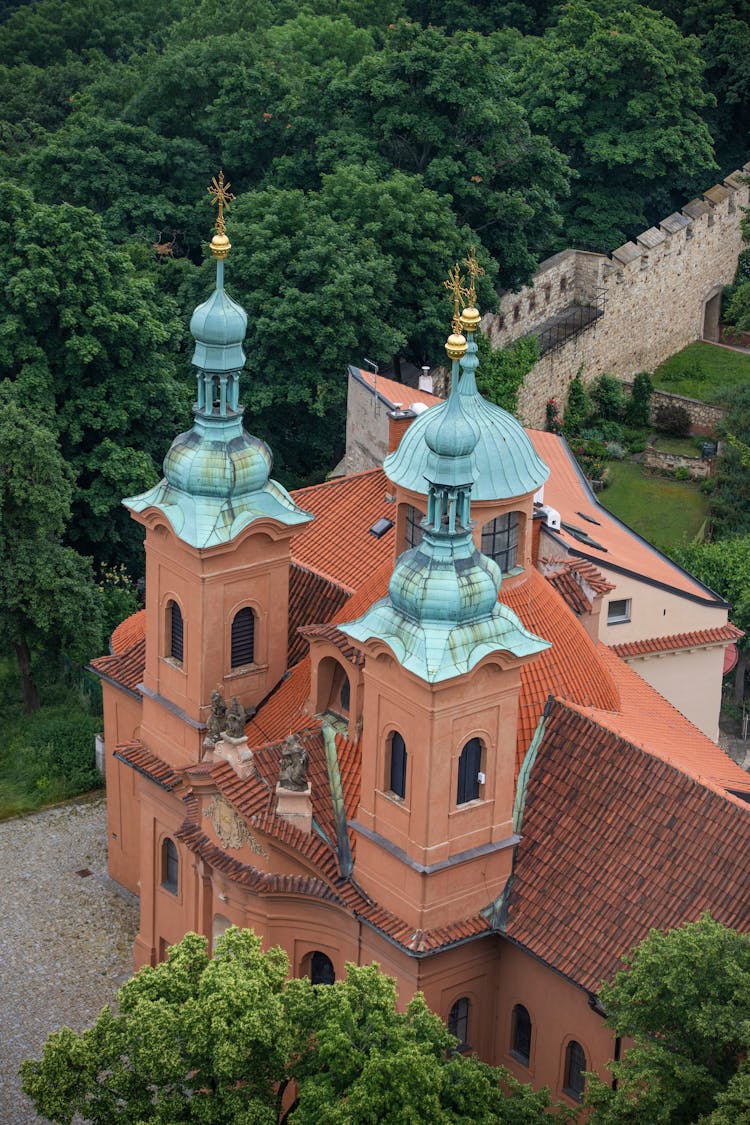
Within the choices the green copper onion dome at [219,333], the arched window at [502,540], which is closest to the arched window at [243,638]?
the green copper onion dome at [219,333]

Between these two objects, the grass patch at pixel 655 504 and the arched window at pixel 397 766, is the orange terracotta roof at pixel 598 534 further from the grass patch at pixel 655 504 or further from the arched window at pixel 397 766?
→ the arched window at pixel 397 766

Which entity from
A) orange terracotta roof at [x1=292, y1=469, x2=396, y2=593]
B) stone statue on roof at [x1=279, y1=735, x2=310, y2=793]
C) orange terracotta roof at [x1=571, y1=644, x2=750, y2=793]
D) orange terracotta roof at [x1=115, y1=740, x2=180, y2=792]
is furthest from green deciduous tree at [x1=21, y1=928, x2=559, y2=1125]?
orange terracotta roof at [x1=292, y1=469, x2=396, y2=593]

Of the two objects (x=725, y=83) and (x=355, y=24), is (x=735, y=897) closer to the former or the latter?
(x=725, y=83)

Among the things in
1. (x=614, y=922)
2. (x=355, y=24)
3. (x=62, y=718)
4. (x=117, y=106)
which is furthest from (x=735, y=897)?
(x=355, y=24)

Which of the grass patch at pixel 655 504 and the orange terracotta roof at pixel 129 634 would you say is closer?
the orange terracotta roof at pixel 129 634

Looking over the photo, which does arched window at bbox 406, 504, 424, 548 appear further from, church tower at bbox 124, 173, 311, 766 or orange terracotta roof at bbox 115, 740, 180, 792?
orange terracotta roof at bbox 115, 740, 180, 792

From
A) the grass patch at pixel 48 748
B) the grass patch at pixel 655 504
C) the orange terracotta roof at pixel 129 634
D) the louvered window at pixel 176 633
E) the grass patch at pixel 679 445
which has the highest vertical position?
the louvered window at pixel 176 633
